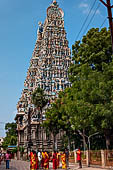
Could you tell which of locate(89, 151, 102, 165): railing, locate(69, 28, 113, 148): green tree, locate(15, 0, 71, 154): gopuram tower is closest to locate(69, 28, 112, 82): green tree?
locate(69, 28, 113, 148): green tree

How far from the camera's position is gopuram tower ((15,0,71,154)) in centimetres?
6053

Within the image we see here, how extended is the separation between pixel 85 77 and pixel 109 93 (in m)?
2.96

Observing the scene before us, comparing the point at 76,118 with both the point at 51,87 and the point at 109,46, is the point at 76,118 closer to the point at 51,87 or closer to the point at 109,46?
the point at 109,46

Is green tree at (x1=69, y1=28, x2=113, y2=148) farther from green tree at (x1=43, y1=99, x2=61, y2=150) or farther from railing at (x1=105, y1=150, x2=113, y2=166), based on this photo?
green tree at (x1=43, y1=99, x2=61, y2=150)

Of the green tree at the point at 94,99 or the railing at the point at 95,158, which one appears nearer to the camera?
the green tree at the point at 94,99

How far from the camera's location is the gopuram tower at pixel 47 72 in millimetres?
60531

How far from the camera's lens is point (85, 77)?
22328 millimetres

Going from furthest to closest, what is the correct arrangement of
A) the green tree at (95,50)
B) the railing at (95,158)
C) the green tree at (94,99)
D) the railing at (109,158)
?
the green tree at (95,50)
the railing at (95,158)
the green tree at (94,99)
the railing at (109,158)

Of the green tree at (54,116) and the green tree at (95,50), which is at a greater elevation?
the green tree at (95,50)

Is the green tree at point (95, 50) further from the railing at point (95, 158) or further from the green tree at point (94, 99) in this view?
the railing at point (95, 158)

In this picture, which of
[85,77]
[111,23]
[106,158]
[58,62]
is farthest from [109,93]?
[58,62]

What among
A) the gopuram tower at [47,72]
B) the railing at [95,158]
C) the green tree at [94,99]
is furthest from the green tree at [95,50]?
the gopuram tower at [47,72]

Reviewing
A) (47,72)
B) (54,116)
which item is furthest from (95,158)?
(47,72)

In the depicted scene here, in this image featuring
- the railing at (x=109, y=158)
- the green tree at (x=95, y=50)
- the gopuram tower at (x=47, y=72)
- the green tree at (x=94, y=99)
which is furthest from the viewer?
the gopuram tower at (x=47, y=72)
